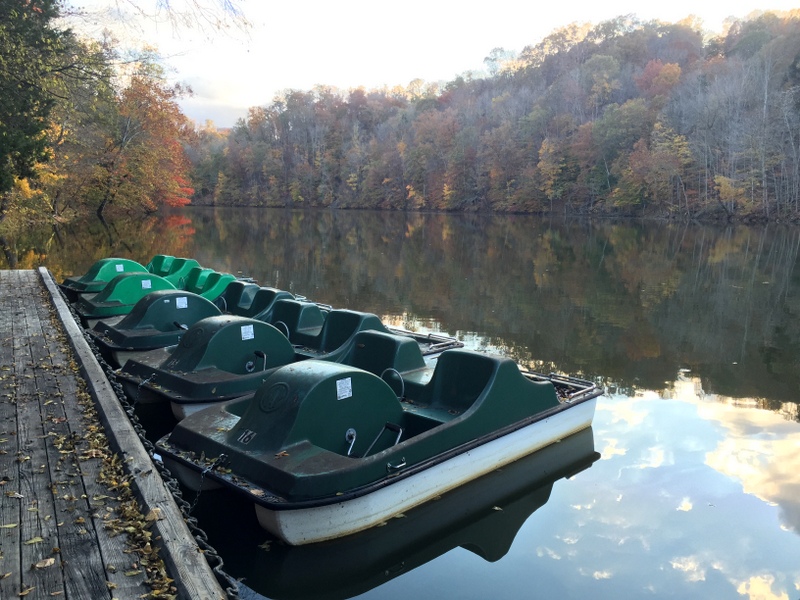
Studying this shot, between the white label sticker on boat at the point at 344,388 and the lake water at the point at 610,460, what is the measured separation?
1.20 metres

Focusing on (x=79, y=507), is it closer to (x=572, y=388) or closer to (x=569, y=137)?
(x=572, y=388)

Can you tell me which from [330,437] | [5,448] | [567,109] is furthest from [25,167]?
[567,109]

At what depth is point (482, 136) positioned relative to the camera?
2938 inches

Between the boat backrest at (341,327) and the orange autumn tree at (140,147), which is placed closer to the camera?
the boat backrest at (341,327)

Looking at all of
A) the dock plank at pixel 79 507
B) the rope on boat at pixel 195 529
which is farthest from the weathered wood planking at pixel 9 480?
the rope on boat at pixel 195 529

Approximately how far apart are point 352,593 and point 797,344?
12.0 m

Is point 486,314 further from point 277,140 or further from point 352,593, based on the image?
point 277,140

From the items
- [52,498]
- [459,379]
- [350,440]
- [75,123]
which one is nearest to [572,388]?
[459,379]

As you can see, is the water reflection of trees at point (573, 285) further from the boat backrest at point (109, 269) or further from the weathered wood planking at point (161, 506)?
the weathered wood planking at point (161, 506)

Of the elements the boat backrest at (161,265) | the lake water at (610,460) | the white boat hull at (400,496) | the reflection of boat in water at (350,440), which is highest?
the boat backrest at (161,265)

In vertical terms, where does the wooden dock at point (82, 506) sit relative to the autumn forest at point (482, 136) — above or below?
below

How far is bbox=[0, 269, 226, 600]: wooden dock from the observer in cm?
349

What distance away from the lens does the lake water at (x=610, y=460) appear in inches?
216

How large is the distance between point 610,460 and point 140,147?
41.6m
